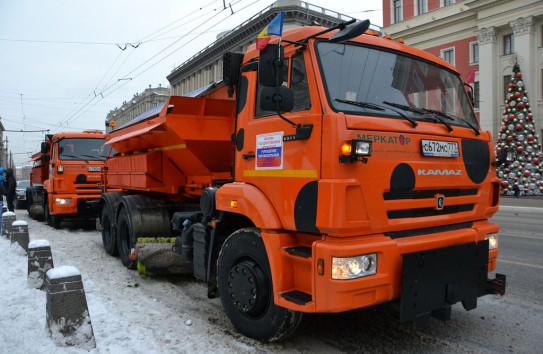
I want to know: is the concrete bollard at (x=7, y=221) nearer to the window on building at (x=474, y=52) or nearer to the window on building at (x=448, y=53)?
the window on building at (x=474, y=52)


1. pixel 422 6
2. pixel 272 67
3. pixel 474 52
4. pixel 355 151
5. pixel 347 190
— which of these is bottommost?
pixel 347 190

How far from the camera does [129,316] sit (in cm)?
487

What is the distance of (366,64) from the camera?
392 centimetres

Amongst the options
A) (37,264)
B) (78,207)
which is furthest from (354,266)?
(78,207)

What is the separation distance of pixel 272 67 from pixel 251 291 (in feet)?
6.40

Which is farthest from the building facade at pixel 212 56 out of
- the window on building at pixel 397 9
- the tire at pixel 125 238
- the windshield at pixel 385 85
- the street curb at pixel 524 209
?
the windshield at pixel 385 85

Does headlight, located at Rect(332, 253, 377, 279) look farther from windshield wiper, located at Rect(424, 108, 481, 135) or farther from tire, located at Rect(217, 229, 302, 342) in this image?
windshield wiper, located at Rect(424, 108, 481, 135)

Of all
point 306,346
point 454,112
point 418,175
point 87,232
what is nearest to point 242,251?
point 306,346

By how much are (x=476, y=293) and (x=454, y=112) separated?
5.63ft

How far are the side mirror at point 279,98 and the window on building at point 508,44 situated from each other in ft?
114

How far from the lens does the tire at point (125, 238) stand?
712 cm

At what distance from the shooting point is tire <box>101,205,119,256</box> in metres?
8.16

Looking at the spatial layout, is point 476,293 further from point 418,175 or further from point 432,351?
point 418,175

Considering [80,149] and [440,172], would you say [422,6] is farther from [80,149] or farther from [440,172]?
[440,172]
